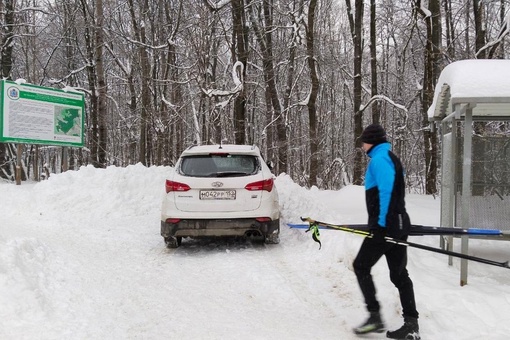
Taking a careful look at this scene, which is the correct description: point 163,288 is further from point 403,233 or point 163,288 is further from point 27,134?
point 27,134

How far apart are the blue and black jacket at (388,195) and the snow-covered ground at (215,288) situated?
1014 mm

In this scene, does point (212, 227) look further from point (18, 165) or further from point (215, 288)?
point (18, 165)

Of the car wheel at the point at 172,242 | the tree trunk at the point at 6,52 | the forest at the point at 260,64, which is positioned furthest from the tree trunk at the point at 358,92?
the tree trunk at the point at 6,52

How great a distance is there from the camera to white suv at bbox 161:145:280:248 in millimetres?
6848

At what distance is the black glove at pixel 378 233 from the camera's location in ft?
12.5

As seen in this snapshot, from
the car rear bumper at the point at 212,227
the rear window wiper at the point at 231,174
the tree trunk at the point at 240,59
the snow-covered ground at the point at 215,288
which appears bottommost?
the snow-covered ground at the point at 215,288

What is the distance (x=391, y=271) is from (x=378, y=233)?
385 mm

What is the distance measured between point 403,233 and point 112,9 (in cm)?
2354

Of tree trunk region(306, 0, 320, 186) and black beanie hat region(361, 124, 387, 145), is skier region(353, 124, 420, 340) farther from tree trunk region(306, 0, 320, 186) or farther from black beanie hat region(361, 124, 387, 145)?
tree trunk region(306, 0, 320, 186)

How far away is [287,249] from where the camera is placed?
730 centimetres

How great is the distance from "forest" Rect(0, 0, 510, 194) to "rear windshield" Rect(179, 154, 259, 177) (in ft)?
19.9

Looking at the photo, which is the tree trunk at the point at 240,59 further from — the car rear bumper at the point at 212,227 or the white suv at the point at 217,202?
the car rear bumper at the point at 212,227

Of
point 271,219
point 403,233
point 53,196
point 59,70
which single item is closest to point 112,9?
point 59,70

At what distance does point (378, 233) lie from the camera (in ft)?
12.5
